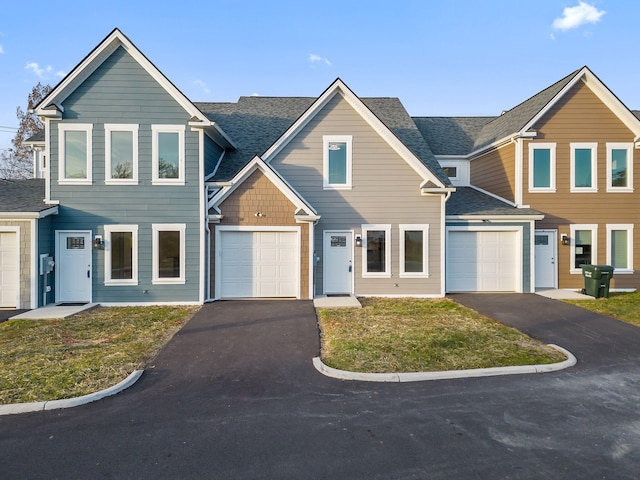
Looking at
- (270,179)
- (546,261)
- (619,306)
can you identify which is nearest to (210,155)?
(270,179)

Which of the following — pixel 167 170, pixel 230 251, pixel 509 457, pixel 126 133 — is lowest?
pixel 509 457

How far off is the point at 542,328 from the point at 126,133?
13078 mm

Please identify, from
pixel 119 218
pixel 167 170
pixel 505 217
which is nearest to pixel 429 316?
pixel 505 217

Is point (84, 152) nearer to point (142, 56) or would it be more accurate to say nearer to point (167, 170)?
point (167, 170)

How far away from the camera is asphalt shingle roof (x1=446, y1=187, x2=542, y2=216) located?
13.6 meters

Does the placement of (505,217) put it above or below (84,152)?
below

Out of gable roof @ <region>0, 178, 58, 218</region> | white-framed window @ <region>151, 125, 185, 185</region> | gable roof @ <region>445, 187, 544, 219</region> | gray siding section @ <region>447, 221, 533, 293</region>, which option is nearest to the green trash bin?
gray siding section @ <region>447, 221, 533, 293</region>

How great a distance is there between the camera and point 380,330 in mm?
8617

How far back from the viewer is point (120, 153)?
11.7 metres

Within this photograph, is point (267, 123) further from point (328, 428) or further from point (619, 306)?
point (619, 306)

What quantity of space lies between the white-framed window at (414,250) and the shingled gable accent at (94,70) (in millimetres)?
7456

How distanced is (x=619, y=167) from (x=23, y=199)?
21.3m

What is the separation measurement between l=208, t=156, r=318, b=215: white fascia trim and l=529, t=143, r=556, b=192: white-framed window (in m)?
8.85

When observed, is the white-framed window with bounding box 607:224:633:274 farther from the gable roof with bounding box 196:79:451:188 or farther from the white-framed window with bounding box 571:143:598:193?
the gable roof with bounding box 196:79:451:188
